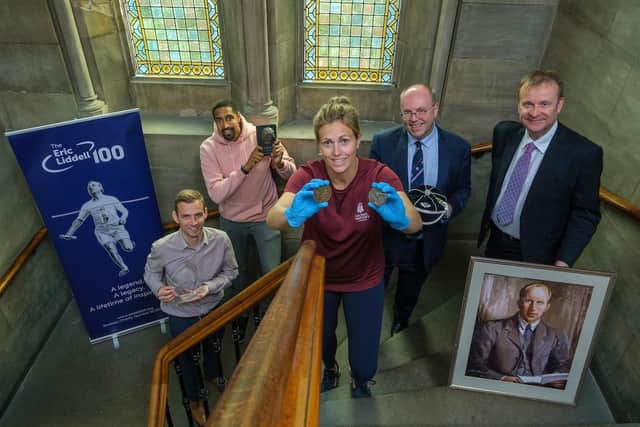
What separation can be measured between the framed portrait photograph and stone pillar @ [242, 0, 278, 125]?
1707 millimetres

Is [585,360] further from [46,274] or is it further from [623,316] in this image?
[46,274]

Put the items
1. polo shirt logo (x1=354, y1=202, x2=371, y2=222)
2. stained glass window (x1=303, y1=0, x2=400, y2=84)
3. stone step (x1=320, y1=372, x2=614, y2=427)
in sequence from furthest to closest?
stained glass window (x1=303, y1=0, x2=400, y2=84)
stone step (x1=320, y1=372, x2=614, y2=427)
polo shirt logo (x1=354, y1=202, x2=371, y2=222)

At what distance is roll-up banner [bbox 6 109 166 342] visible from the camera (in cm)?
254

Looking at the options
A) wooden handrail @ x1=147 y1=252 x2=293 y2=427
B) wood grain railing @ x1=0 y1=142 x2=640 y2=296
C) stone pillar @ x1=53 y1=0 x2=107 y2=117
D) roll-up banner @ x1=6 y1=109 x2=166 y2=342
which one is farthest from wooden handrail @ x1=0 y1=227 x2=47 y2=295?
wooden handrail @ x1=147 y1=252 x2=293 y2=427

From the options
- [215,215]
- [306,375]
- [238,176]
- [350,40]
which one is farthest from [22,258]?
[306,375]

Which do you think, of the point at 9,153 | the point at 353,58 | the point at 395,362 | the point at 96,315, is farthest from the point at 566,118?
the point at 9,153

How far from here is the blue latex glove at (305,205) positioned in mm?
1568

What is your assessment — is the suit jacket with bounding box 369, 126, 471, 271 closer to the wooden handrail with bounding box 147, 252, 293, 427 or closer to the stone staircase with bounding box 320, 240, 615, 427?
the stone staircase with bounding box 320, 240, 615, 427

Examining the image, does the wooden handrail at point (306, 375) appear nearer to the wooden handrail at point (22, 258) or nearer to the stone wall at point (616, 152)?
the stone wall at point (616, 152)

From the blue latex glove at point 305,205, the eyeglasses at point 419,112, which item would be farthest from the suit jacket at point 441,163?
the blue latex glove at point 305,205

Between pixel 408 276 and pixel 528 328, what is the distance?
2.45 feet

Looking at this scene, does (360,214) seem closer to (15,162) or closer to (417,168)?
(417,168)

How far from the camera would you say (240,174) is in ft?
9.05

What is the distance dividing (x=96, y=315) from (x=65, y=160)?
1126 millimetres
